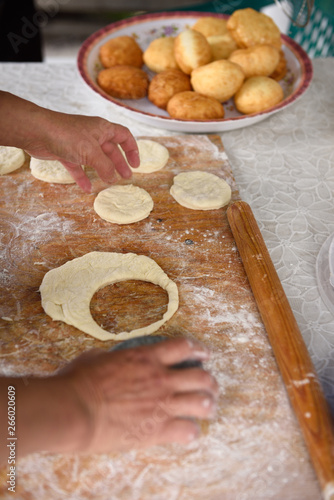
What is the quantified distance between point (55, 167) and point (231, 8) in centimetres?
293

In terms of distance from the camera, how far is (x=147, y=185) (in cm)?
Result: 164

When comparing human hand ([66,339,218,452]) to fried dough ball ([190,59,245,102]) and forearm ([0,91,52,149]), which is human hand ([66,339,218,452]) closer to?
forearm ([0,91,52,149])

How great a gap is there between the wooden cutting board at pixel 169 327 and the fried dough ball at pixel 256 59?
1.45ft

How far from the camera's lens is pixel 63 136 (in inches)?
53.2

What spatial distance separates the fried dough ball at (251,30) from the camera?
2055 millimetres

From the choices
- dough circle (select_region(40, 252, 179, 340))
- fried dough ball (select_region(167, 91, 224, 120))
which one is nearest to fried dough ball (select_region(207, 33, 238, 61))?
fried dough ball (select_region(167, 91, 224, 120))

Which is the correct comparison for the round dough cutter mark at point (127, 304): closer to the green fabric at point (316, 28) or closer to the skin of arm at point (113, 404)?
the skin of arm at point (113, 404)

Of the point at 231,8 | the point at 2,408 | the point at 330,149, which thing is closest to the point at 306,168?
the point at 330,149

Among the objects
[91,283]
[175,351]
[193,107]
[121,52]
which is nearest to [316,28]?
[121,52]

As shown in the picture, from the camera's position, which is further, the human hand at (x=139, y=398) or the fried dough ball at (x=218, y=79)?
the fried dough ball at (x=218, y=79)

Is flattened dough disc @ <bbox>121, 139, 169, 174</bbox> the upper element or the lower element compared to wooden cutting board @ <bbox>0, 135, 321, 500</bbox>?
upper

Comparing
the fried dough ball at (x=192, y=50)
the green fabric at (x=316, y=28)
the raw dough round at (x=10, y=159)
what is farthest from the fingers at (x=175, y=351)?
the green fabric at (x=316, y=28)

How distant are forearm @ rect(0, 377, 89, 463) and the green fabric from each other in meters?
3.17

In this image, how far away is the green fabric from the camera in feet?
10.5
